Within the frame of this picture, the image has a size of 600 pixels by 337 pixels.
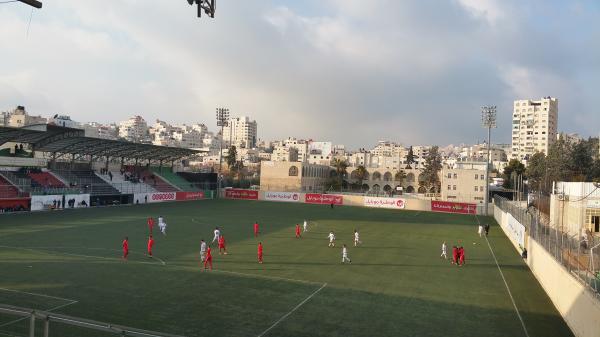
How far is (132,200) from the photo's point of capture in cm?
6316

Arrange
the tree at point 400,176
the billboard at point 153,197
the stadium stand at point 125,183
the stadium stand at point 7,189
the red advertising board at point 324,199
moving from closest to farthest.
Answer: the stadium stand at point 7,189, the billboard at point 153,197, the stadium stand at point 125,183, the red advertising board at point 324,199, the tree at point 400,176

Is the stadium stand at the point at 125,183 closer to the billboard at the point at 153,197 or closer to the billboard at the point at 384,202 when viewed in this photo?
the billboard at the point at 153,197

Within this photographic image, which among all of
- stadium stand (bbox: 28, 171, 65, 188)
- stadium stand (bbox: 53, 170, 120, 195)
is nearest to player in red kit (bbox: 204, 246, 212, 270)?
stadium stand (bbox: 28, 171, 65, 188)

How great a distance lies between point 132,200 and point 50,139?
517 inches

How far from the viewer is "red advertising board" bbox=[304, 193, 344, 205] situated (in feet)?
249

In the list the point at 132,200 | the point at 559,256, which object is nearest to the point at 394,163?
the point at 132,200

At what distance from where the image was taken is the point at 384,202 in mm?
73000

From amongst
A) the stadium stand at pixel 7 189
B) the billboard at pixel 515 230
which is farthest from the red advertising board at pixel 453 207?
the stadium stand at pixel 7 189

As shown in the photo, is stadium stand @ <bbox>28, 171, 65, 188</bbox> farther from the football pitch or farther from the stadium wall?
the stadium wall

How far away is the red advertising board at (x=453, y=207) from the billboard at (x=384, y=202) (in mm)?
4764

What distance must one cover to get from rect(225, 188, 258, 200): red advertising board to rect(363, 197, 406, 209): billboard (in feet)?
64.3

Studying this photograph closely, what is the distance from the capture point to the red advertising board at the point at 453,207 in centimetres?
6756

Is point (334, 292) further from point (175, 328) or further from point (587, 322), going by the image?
point (587, 322)

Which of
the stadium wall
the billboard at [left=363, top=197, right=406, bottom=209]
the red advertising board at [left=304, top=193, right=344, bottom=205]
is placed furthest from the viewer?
the red advertising board at [left=304, top=193, right=344, bottom=205]
